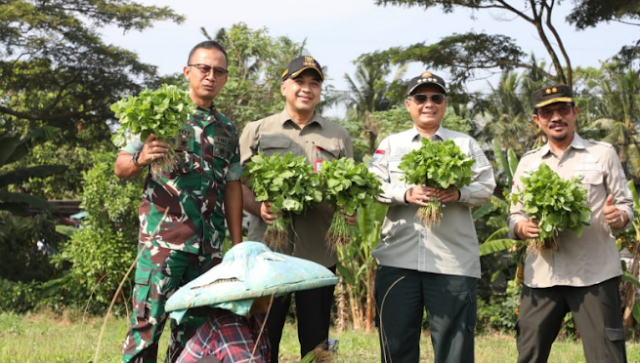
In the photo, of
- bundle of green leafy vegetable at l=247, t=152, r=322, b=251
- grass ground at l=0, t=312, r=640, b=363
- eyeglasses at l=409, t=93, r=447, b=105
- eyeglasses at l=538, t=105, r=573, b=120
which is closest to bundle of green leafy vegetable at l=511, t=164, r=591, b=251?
eyeglasses at l=538, t=105, r=573, b=120

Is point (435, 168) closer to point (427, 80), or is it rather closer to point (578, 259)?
point (427, 80)

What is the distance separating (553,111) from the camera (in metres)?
4.95

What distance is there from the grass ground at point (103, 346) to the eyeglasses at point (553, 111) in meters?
2.62

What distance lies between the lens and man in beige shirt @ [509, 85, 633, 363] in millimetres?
4711

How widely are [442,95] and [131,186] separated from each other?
9304mm

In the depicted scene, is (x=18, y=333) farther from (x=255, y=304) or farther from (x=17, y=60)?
(x=17, y=60)

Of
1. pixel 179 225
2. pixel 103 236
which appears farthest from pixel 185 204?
pixel 103 236

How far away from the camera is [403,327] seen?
478 centimetres

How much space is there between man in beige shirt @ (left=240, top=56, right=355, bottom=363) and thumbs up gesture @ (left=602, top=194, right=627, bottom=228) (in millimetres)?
1639

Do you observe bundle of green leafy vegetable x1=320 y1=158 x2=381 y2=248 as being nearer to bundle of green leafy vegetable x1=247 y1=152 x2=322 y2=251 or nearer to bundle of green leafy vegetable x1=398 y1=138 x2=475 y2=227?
bundle of green leafy vegetable x1=247 y1=152 x2=322 y2=251

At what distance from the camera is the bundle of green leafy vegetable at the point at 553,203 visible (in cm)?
458

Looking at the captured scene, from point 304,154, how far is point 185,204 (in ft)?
3.11

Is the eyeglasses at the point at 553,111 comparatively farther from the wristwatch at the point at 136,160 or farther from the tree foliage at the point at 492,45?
the tree foliage at the point at 492,45

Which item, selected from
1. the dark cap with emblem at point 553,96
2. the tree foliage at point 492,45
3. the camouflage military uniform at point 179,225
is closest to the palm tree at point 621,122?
the tree foliage at point 492,45
